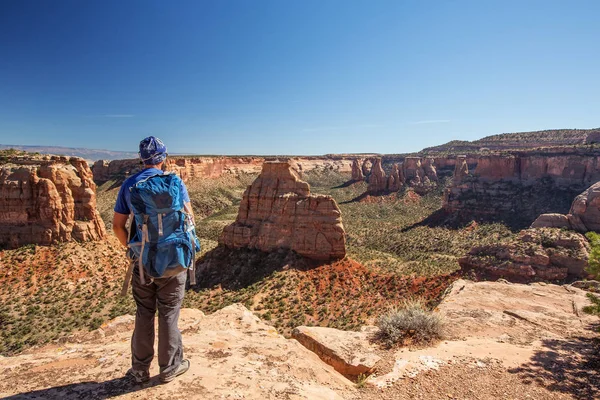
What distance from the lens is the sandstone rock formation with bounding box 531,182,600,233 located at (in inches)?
1265

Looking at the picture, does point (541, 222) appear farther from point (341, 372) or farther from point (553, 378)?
point (341, 372)

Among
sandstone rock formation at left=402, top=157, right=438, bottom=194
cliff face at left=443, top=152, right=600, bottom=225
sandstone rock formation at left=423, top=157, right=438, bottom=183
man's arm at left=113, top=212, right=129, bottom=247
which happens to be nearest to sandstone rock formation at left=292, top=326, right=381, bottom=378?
man's arm at left=113, top=212, right=129, bottom=247

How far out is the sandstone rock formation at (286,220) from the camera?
27.8 metres

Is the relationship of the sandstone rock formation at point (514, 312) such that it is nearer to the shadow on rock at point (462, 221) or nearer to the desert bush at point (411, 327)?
the desert bush at point (411, 327)

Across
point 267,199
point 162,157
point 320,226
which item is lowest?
point 320,226

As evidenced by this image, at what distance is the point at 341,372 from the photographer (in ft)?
23.2

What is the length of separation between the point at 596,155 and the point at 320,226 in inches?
2341

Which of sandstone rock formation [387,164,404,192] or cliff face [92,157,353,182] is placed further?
sandstone rock formation [387,164,404,192]

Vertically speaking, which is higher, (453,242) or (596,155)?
(596,155)

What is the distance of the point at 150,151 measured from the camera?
17.5 ft

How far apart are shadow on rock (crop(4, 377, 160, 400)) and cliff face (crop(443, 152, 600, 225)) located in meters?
59.6

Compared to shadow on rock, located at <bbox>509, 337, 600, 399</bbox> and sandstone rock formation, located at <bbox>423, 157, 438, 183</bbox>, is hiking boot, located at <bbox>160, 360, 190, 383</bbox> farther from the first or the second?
sandstone rock formation, located at <bbox>423, 157, 438, 183</bbox>

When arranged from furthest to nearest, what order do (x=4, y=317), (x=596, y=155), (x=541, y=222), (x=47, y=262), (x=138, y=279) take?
(x=596, y=155), (x=541, y=222), (x=47, y=262), (x=4, y=317), (x=138, y=279)

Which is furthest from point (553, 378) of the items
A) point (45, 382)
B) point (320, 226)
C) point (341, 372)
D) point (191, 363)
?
point (320, 226)
